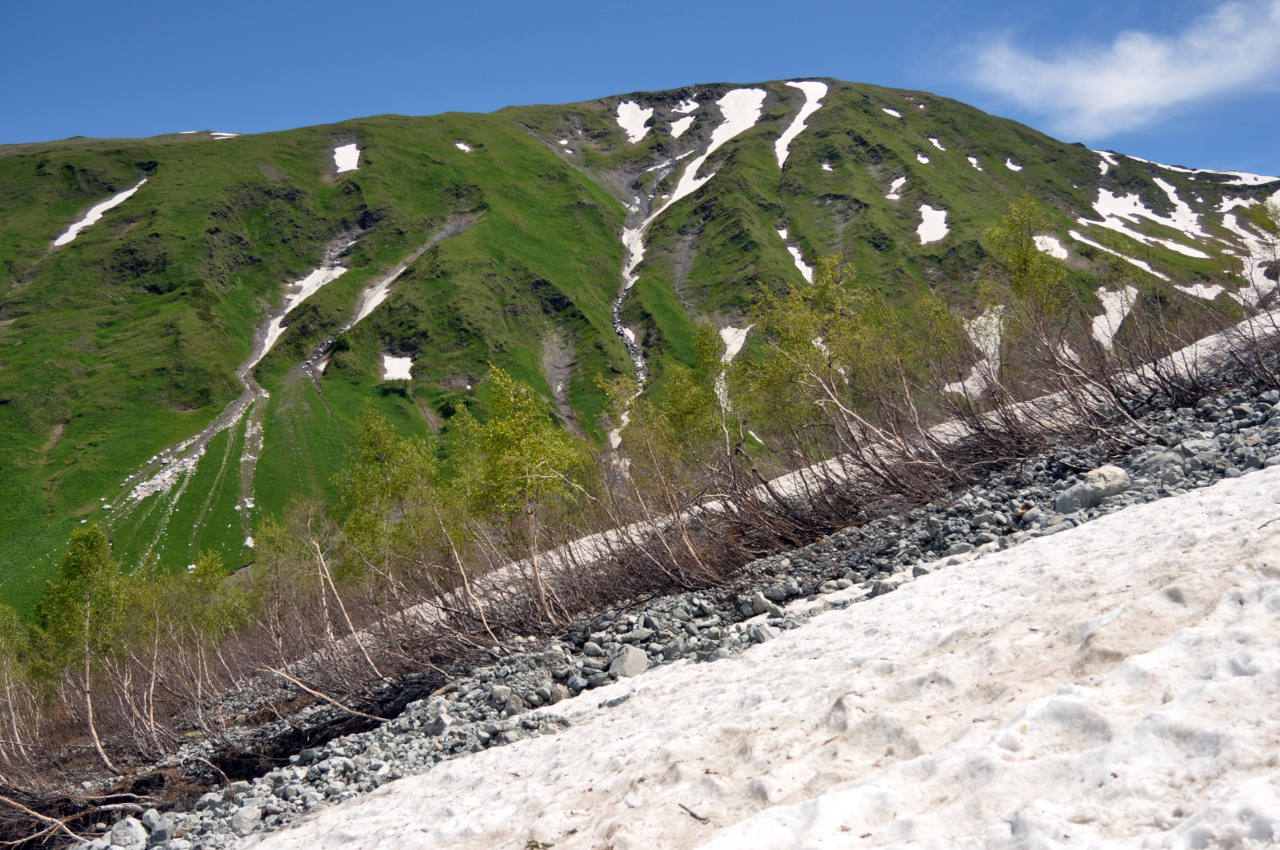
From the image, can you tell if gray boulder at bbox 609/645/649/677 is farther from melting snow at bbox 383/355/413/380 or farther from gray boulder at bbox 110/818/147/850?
melting snow at bbox 383/355/413/380

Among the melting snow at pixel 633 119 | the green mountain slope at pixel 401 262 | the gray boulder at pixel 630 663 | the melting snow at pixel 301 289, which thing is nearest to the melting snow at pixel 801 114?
the green mountain slope at pixel 401 262

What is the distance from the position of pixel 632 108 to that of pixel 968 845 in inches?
8116

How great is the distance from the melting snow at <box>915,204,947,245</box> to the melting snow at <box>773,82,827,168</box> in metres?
34.0

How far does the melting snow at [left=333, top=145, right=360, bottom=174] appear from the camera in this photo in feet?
451

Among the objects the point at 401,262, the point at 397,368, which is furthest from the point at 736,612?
the point at 401,262

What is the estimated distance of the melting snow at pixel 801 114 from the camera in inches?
5979

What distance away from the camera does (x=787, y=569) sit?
1118cm

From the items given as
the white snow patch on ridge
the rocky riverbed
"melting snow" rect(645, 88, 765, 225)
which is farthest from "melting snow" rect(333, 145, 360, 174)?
the rocky riverbed

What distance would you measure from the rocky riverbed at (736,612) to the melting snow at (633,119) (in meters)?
178

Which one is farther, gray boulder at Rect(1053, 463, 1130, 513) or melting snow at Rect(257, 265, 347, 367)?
melting snow at Rect(257, 265, 347, 367)

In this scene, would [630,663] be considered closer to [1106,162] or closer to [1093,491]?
[1093,491]

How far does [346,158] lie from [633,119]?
3060 inches

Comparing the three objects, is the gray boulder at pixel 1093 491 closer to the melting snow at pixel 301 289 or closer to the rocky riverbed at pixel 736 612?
the rocky riverbed at pixel 736 612

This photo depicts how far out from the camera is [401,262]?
118 m
